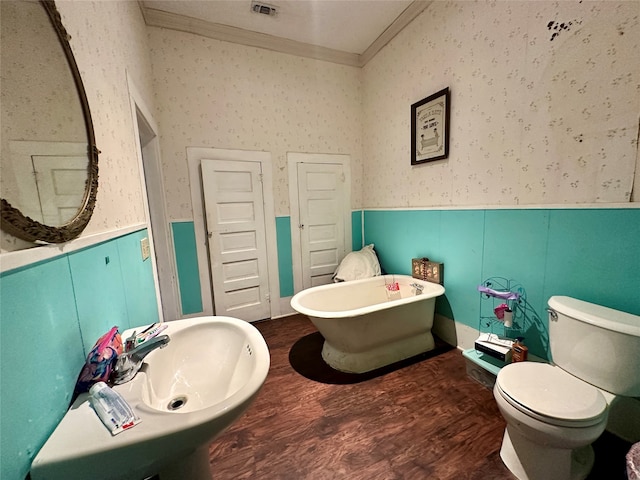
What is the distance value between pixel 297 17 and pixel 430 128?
63.1 inches

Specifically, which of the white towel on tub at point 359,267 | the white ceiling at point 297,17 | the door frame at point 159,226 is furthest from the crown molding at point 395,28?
the door frame at point 159,226

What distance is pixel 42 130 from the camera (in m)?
0.61

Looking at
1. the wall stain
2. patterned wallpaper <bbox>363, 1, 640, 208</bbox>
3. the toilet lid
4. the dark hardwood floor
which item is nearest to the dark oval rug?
the dark hardwood floor

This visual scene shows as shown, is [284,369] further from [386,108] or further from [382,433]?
[386,108]

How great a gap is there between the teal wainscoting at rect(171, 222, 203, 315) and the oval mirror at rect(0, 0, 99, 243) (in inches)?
67.8

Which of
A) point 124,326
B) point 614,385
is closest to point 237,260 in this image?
point 124,326

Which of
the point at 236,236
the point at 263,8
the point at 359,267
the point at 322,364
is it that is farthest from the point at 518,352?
the point at 263,8

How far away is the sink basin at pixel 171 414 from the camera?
0.49 m

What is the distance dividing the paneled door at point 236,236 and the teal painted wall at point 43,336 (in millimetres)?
1626

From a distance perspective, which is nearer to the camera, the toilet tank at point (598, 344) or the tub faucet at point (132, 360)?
the tub faucet at point (132, 360)

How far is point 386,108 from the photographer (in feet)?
8.72

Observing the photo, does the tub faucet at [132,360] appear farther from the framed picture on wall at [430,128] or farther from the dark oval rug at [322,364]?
the framed picture on wall at [430,128]

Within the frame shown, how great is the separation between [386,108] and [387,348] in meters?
2.45

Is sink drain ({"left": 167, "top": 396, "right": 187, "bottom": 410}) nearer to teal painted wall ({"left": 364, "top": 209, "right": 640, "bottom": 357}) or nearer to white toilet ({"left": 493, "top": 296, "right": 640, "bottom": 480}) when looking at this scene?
white toilet ({"left": 493, "top": 296, "right": 640, "bottom": 480})
